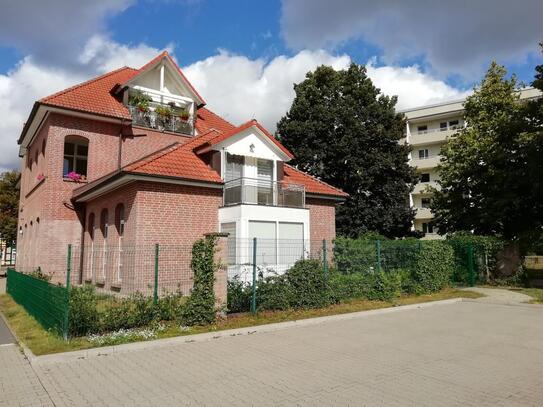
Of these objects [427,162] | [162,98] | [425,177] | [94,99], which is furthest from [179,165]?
[425,177]

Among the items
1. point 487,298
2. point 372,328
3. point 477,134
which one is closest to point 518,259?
point 487,298

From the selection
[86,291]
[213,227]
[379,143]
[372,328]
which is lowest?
[372,328]

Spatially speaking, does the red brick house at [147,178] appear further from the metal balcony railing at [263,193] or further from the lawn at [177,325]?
the lawn at [177,325]

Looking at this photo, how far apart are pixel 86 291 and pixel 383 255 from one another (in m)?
9.56

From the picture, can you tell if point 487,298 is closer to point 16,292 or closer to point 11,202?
point 16,292

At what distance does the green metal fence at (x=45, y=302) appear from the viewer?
8.33 metres

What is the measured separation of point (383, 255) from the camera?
14805mm

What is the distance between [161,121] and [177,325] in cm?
1375

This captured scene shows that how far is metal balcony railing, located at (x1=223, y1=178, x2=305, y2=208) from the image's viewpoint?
16.5m

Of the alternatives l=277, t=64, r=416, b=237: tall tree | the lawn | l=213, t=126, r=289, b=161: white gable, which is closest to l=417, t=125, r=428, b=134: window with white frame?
l=277, t=64, r=416, b=237: tall tree

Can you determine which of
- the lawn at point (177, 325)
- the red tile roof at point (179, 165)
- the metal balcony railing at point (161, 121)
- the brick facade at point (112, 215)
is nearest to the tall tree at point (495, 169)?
the brick facade at point (112, 215)

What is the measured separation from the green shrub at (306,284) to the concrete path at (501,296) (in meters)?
6.31

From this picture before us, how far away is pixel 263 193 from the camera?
17.4 meters

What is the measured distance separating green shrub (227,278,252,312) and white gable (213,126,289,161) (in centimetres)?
732
